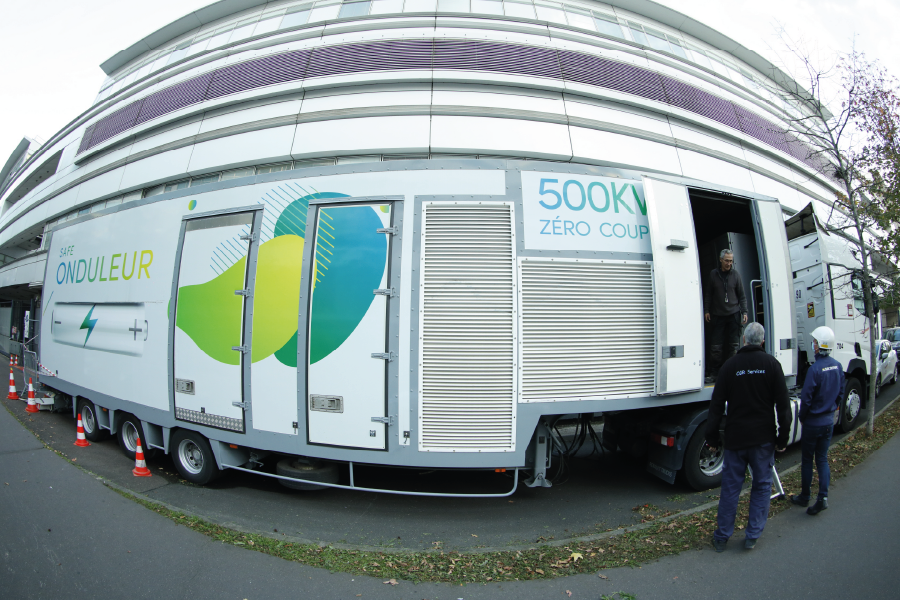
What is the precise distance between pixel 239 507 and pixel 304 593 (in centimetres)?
204

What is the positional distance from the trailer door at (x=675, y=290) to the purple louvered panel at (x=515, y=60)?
835 cm

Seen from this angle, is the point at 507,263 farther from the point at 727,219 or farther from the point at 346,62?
the point at 346,62

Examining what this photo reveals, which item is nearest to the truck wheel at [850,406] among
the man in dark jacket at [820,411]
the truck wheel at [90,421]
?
the man in dark jacket at [820,411]

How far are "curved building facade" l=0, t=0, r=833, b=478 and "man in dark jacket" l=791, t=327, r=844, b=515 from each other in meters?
0.99

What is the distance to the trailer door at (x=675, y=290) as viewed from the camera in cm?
400

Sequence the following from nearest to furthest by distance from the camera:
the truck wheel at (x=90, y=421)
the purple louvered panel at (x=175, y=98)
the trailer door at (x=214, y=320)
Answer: the trailer door at (x=214, y=320)
the truck wheel at (x=90, y=421)
the purple louvered panel at (x=175, y=98)

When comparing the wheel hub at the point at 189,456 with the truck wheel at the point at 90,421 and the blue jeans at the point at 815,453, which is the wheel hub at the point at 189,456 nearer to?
the truck wheel at the point at 90,421

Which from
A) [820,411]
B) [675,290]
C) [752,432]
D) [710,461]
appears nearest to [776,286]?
[820,411]

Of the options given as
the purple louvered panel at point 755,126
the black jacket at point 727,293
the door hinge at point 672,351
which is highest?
the purple louvered panel at point 755,126

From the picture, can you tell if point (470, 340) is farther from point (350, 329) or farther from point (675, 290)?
point (675, 290)

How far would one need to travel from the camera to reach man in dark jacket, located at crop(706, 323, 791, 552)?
3.17 m

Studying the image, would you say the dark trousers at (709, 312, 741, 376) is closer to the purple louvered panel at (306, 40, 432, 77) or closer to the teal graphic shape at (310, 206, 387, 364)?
the teal graphic shape at (310, 206, 387, 364)

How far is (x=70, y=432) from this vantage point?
7250 millimetres

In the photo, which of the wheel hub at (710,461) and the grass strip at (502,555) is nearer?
the grass strip at (502,555)
